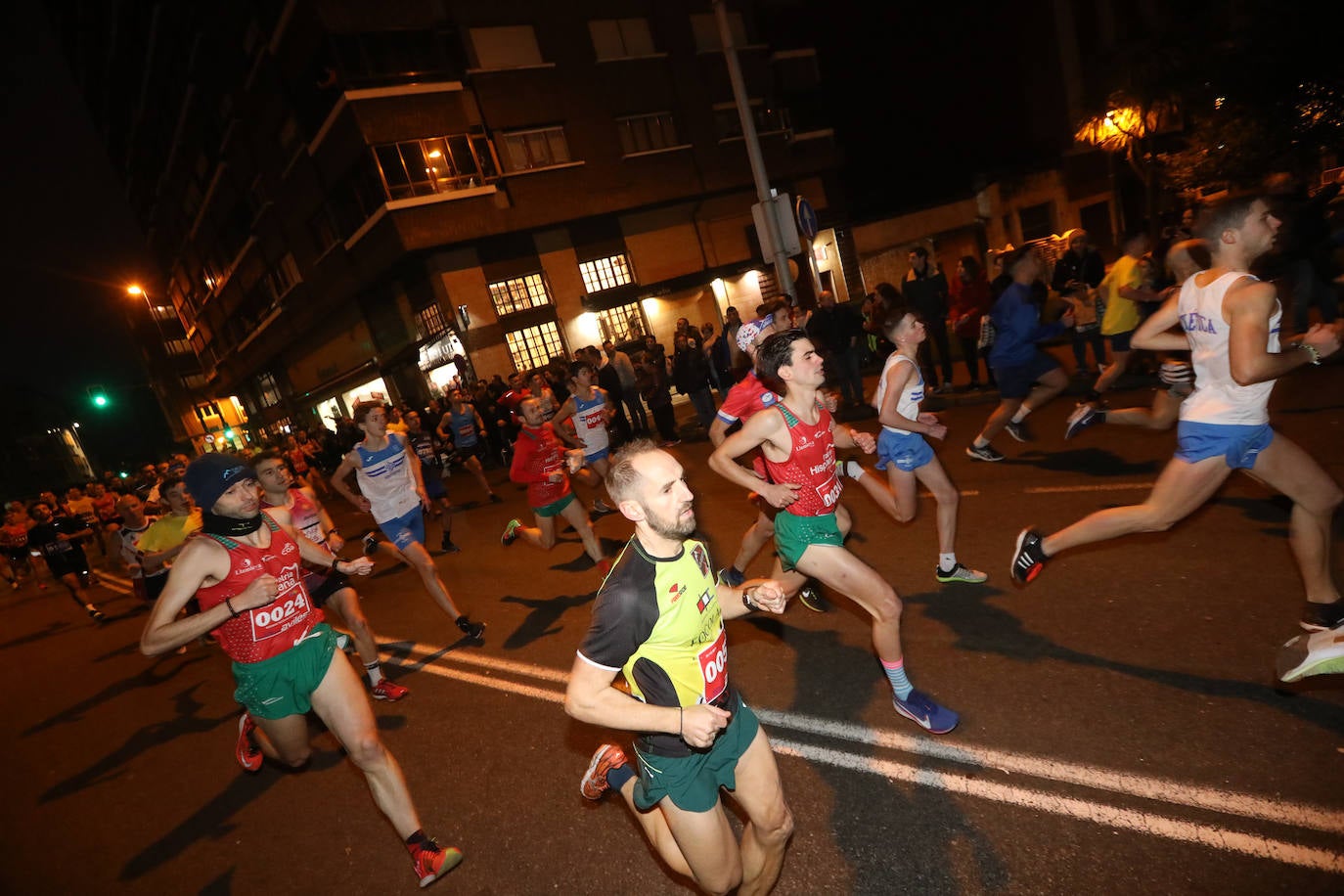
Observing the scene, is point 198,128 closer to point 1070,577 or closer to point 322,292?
point 322,292

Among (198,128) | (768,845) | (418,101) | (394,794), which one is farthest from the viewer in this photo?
(198,128)

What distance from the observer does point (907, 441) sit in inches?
177

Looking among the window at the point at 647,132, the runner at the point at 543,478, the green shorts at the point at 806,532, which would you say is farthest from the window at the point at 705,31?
the green shorts at the point at 806,532

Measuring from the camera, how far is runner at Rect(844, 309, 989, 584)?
436cm

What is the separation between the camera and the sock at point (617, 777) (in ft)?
8.38

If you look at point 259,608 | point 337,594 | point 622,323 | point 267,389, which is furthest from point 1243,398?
point 267,389

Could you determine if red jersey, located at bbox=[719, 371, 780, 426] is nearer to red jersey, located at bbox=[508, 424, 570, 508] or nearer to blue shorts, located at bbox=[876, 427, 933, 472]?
blue shorts, located at bbox=[876, 427, 933, 472]

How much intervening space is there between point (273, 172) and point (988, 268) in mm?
30133

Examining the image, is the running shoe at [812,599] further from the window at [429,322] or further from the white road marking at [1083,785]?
the window at [429,322]

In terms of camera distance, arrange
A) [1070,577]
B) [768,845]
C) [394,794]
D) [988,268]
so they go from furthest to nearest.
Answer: [988,268], [1070,577], [394,794], [768,845]

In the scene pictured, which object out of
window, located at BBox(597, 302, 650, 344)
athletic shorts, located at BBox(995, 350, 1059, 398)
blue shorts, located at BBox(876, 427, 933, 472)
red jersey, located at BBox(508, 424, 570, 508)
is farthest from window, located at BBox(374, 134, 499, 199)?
blue shorts, located at BBox(876, 427, 933, 472)

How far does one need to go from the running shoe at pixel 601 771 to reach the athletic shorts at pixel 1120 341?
7.59 m

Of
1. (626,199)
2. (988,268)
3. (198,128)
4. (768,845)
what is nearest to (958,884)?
(768,845)

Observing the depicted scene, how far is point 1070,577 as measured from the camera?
14.6 feet
